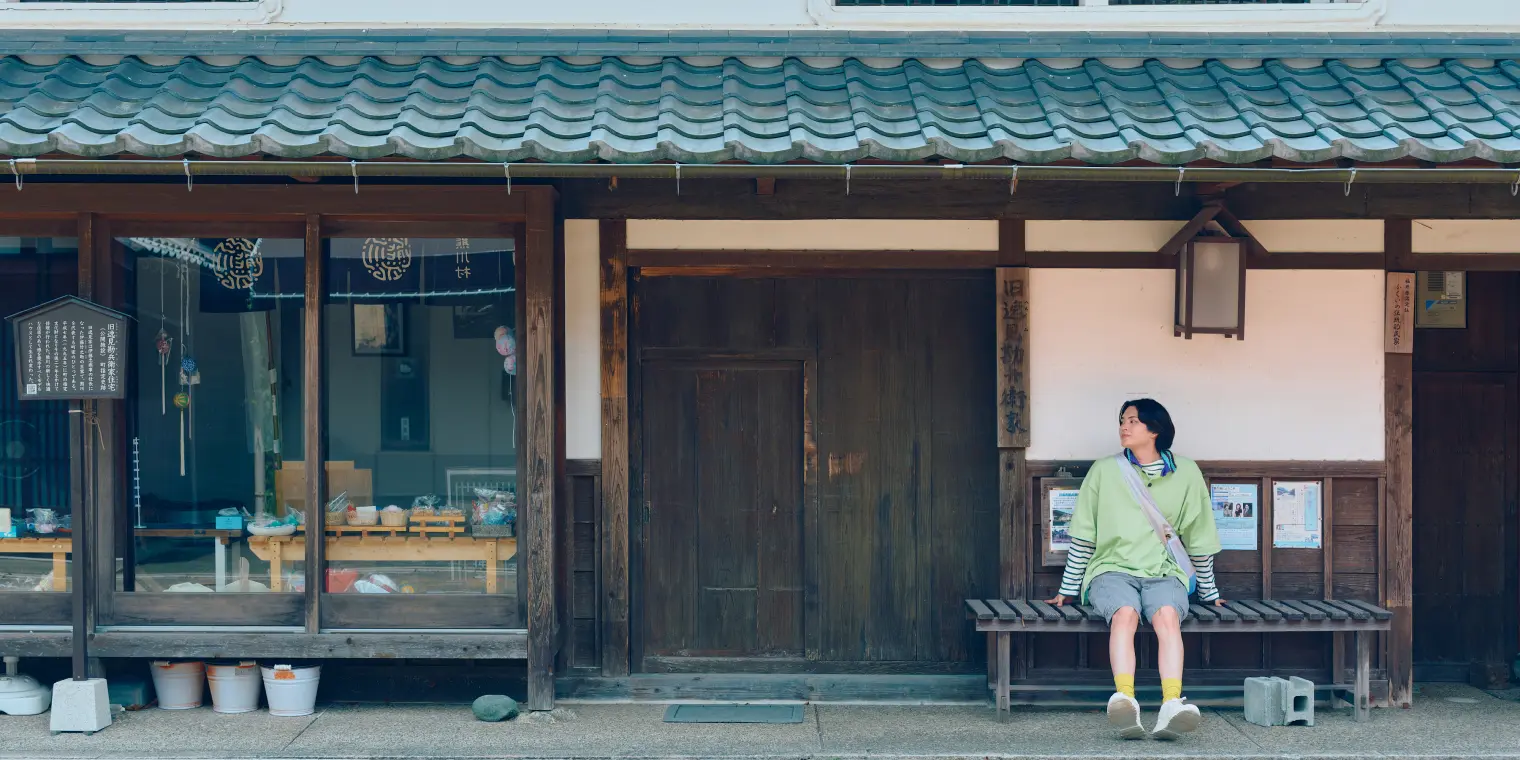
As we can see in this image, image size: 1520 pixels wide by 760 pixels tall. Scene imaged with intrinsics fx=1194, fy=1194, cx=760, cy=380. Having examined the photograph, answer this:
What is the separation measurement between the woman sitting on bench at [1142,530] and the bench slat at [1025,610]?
181 mm

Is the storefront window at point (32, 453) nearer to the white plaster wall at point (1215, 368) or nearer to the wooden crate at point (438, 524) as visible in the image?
the wooden crate at point (438, 524)

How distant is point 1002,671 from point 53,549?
5.39 meters

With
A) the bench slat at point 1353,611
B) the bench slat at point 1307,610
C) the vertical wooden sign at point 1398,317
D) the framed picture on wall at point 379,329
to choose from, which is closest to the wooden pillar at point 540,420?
the framed picture on wall at point 379,329

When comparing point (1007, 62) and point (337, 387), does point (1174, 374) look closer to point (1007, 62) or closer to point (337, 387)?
point (1007, 62)

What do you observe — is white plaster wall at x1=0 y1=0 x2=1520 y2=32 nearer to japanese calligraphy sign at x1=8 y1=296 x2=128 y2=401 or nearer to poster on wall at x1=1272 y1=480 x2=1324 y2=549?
japanese calligraphy sign at x1=8 y1=296 x2=128 y2=401

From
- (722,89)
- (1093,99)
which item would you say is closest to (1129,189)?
(1093,99)

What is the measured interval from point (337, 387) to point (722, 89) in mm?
2755

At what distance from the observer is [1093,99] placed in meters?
6.30

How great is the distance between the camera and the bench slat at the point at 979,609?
253 inches

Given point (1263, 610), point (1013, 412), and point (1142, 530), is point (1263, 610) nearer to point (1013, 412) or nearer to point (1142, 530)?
point (1142, 530)

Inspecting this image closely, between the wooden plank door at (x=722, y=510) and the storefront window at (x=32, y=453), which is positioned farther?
the wooden plank door at (x=722, y=510)

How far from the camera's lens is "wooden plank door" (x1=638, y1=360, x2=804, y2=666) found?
23.6 feet

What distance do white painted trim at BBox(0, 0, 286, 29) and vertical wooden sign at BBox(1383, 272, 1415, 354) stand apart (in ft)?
22.1

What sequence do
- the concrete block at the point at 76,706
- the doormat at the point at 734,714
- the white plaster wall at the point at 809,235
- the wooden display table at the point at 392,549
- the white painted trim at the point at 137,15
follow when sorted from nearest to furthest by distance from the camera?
1. the concrete block at the point at 76,706
2. the doormat at the point at 734,714
3. the wooden display table at the point at 392,549
4. the white plaster wall at the point at 809,235
5. the white painted trim at the point at 137,15
